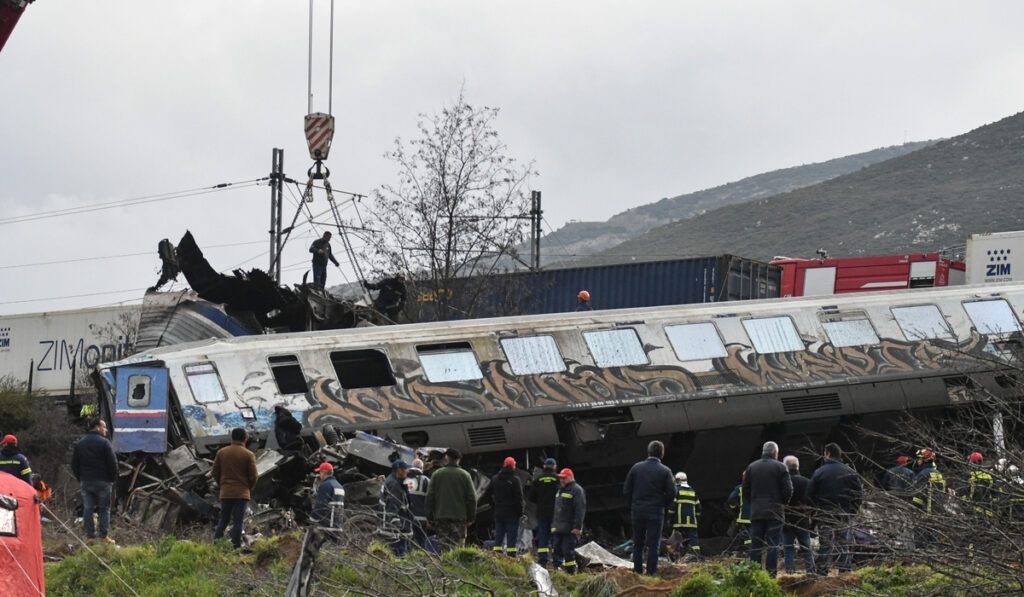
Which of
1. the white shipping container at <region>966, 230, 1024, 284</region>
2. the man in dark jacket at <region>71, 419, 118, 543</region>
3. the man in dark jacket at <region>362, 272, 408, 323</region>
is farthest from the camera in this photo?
the white shipping container at <region>966, 230, 1024, 284</region>

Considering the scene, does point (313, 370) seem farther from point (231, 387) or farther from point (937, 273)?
point (937, 273)

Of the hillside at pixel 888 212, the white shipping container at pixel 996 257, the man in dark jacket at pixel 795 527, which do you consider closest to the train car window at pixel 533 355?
the man in dark jacket at pixel 795 527

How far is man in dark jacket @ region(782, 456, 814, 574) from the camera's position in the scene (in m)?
14.4

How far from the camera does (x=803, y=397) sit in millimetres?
21812

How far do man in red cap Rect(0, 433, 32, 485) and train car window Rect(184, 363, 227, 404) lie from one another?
2.54 meters

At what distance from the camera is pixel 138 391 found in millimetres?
19750

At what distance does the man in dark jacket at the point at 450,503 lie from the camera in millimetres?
16172

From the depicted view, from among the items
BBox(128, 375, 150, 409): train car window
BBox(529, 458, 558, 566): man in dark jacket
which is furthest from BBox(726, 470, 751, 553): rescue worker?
BBox(128, 375, 150, 409): train car window

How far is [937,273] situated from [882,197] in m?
76.5

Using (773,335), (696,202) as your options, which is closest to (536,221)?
(773,335)

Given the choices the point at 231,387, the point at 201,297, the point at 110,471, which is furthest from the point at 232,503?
the point at 201,297

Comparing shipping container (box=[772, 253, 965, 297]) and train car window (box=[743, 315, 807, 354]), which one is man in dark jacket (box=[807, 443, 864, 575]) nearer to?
train car window (box=[743, 315, 807, 354])

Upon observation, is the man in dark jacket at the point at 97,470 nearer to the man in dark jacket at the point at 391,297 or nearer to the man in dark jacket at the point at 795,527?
the man in dark jacket at the point at 795,527

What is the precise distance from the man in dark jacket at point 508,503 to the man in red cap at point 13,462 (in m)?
6.04
